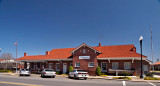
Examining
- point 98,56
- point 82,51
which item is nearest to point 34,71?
point 82,51

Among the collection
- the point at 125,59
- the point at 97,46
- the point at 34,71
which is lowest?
the point at 34,71

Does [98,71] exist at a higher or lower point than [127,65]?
lower

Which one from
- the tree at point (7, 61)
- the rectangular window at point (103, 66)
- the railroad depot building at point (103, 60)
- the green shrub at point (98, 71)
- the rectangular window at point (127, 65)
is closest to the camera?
the railroad depot building at point (103, 60)

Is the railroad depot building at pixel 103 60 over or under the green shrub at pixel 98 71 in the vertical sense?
over

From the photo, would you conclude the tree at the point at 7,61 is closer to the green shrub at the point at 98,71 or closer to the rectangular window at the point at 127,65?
the green shrub at the point at 98,71

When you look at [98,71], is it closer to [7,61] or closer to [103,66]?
[103,66]

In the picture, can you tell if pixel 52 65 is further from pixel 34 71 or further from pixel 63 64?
pixel 34 71

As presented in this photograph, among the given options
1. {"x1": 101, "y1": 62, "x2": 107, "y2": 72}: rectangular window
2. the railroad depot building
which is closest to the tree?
the railroad depot building

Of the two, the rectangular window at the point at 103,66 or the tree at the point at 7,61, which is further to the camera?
the tree at the point at 7,61

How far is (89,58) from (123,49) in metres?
6.91

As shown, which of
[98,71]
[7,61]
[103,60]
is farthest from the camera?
[7,61]

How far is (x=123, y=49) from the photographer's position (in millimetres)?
30969

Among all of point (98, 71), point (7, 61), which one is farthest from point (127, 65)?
point (7, 61)

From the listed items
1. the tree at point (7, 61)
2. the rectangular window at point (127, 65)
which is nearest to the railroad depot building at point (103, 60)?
the rectangular window at point (127, 65)
